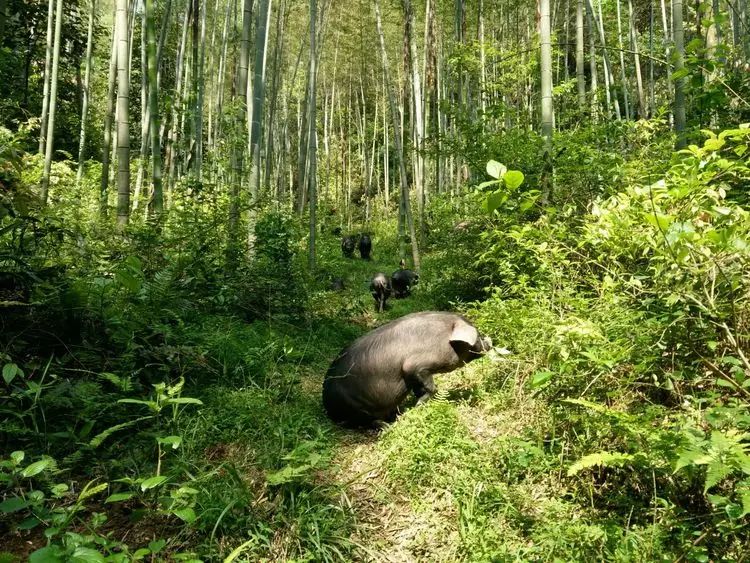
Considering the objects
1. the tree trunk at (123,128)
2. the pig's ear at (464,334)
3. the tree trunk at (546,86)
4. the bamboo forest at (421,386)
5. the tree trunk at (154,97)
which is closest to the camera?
the bamboo forest at (421,386)

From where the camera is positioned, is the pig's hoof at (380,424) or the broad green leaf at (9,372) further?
the pig's hoof at (380,424)

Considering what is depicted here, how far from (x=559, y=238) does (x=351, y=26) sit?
49.5 ft

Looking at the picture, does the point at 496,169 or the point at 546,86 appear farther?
the point at 546,86

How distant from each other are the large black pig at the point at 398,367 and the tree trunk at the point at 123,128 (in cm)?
268

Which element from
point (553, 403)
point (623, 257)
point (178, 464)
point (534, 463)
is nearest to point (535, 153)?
point (623, 257)

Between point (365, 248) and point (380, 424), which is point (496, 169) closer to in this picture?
point (380, 424)

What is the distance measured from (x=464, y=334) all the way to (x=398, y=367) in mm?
486

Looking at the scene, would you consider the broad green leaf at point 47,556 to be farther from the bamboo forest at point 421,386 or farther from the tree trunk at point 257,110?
the tree trunk at point 257,110

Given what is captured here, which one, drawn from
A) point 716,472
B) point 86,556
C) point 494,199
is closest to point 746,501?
point 716,472

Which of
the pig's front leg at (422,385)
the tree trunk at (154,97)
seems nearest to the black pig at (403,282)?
the tree trunk at (154,97)

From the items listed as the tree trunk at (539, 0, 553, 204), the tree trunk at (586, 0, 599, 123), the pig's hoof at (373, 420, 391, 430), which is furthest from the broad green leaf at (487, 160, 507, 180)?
the tree trunk at (586, 0, 599, 123)

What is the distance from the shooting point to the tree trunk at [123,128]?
429cm

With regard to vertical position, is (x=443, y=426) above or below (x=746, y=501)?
below

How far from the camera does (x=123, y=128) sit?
433 centimetres
